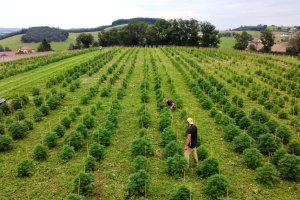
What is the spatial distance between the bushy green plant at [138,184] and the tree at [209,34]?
306 ft

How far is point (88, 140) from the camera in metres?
17.2

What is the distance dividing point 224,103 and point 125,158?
11232 millimetres

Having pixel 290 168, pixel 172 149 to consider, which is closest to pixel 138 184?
pixel 172 149

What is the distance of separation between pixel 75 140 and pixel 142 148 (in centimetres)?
336

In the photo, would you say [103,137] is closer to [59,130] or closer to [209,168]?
[59,130]

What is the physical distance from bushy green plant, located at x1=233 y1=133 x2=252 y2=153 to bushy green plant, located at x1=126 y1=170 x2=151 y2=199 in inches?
228

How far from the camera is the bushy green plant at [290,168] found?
1297cm

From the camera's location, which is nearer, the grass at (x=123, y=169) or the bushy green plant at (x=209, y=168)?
the grass at (x=123, y=169)

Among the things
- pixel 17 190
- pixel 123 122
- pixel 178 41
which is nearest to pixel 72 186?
pixel 17 190

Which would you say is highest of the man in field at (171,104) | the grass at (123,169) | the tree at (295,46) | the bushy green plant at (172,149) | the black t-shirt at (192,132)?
the tree at (295,46)

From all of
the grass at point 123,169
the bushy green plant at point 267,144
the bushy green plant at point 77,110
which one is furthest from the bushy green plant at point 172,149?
the bushy green plant at point 77,110

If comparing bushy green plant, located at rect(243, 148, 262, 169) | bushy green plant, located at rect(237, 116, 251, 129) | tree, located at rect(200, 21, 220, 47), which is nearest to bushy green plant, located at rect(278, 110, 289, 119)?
bushy green plant, located at rect(237, 116, 251, 129)

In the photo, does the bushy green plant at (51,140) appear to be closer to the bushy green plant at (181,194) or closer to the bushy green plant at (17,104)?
the bushy green plant at (181,194)

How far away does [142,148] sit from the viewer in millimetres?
14953
